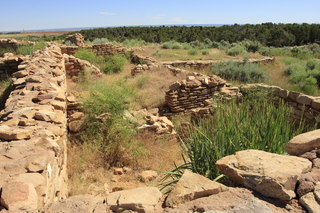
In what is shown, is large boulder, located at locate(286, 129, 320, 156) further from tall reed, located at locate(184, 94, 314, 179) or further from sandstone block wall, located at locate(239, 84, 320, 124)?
sandstone block wall, located at locate(239, 84, 320, 124)

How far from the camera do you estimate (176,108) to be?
6910mm

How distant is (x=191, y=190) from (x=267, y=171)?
0.60 m

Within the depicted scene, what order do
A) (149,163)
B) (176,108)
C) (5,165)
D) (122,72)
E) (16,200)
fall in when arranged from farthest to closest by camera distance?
(122,72) → (176,108) → (149,163) → (5,165) → (16,200)

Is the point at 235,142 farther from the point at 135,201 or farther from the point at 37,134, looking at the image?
the point at 37,134

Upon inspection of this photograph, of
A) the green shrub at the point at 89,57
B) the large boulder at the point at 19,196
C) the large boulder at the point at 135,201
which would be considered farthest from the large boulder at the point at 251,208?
the green shrub at the point at 89,57

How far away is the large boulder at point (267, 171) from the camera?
1733mm

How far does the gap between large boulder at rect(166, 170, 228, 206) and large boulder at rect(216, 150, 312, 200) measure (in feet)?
0.69

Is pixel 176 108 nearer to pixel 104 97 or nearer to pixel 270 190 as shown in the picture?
pixel 104 97

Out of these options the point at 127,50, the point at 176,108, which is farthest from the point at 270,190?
the point at 127,50

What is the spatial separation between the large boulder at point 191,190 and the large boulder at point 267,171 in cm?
21

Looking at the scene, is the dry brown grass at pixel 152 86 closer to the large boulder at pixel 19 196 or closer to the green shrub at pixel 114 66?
the green shrub at pixel 114 66

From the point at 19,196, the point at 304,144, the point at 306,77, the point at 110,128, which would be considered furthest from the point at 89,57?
the point at 304,144

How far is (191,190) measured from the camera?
180cm

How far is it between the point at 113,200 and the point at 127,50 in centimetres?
1323
